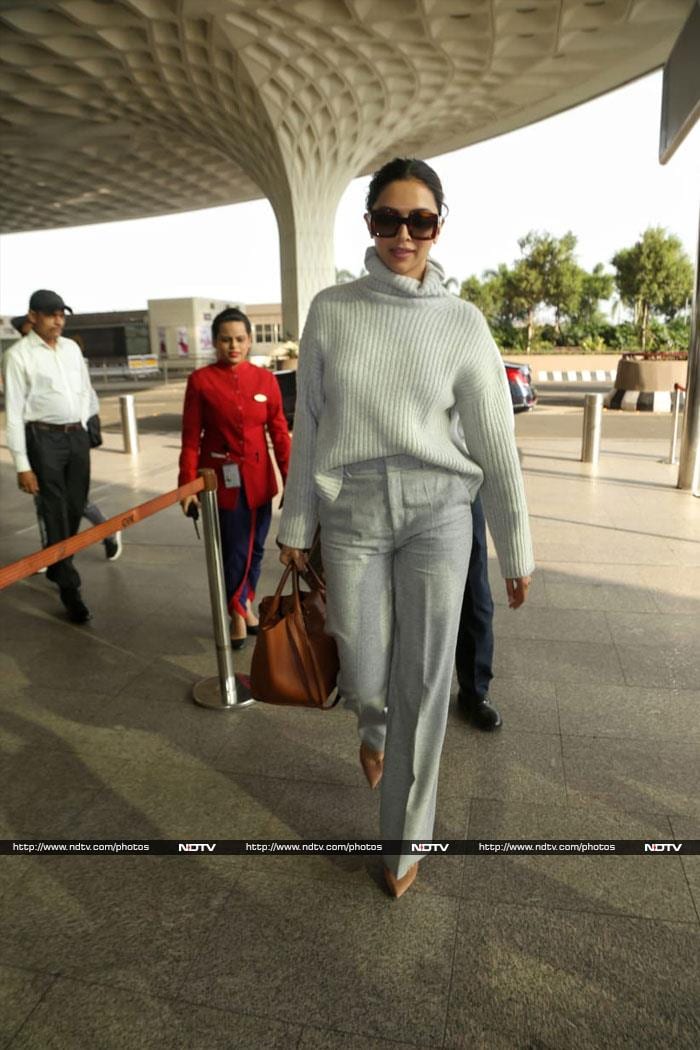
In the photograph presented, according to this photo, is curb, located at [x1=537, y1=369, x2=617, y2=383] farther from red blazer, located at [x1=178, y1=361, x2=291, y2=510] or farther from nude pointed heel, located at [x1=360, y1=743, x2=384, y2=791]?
nude pointed heel, located at [x1=360, y1=743, x2=384, y2=791]

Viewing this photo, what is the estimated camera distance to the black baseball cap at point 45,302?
14.5 ft

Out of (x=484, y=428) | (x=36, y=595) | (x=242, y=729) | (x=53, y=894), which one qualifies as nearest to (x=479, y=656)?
(x=242, y=729)

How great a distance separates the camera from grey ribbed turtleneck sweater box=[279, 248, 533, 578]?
1923 mm

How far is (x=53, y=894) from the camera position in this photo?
2.29 metres

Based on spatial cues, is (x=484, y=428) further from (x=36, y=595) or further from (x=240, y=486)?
(x=36, y=595)

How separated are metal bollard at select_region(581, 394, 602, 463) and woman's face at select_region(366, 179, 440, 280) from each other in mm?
7828

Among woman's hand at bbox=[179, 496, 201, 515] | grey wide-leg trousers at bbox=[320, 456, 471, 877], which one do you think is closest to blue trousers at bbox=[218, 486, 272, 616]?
woman's hand at bbox=[179, 496, 201, 515]

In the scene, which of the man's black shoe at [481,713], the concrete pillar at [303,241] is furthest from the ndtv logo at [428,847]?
the concrete pillar at [303,241]

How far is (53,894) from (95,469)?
868cm

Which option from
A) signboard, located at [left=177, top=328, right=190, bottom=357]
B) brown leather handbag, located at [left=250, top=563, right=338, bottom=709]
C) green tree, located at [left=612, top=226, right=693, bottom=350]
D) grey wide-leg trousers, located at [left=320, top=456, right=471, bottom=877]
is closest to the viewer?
grey wide-leg trousers, located at [left=320, top=456, right=471, bottom=877]

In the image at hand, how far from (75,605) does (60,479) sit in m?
0.81

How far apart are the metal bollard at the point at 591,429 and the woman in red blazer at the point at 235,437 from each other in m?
6.28

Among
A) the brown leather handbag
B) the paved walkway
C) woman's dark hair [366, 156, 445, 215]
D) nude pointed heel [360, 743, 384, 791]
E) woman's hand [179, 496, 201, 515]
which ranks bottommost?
the paved walkway

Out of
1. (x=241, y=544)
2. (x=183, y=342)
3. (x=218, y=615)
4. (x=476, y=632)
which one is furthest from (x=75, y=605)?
(x=183, y=342)
